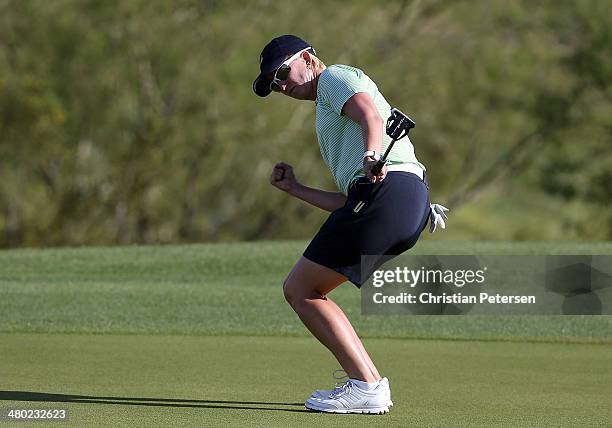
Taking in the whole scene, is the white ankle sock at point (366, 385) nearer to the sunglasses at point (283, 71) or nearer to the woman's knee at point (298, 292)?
the woman's knee at point (298, 292)

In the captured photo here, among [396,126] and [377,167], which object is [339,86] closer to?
[396,126]

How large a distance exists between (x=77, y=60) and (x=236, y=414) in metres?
31.9

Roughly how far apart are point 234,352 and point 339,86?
3.31 meters

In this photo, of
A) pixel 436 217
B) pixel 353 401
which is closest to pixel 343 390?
pixel 353 401

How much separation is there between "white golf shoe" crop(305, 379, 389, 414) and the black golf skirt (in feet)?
1.77

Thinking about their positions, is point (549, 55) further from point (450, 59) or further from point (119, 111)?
point (119, 111)

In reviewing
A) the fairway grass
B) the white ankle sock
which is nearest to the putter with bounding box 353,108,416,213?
the white ankle sock

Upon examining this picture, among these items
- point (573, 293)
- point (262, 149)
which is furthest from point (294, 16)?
point (573, 293)

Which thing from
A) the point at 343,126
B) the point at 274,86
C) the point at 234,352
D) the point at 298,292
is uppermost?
the point at 234,352

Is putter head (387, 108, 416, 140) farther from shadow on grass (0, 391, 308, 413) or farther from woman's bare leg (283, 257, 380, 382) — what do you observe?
shadow on grass (0, 391, 308, 413)

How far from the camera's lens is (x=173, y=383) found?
722 centimetres

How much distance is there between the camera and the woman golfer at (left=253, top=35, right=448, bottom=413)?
5938 millimetres

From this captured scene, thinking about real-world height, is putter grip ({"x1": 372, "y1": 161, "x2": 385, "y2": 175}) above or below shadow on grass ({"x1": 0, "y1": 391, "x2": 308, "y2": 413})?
above

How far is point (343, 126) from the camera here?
19.8ft
